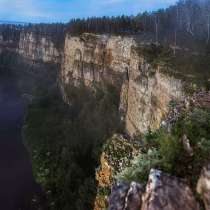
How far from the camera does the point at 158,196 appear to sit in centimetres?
612

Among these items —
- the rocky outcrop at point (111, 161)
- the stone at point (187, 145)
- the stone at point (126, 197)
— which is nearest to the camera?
the stone at point (126, 197)

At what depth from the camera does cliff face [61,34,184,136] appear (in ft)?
82.1

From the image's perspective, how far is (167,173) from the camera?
668cm

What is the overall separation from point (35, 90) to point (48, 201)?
35.8m

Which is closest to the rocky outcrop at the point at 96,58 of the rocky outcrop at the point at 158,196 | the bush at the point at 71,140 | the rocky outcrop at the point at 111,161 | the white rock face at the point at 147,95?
the bush at the point at 71,140

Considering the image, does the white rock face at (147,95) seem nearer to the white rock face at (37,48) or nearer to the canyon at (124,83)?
the canyon at (124,83)

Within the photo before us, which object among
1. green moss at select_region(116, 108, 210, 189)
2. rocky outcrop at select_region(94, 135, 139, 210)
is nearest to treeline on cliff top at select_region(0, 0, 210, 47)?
rocky outcrop at select_region(94, 135, 139, 210)

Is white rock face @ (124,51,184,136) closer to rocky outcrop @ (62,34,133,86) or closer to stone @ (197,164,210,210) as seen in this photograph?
rocky outcrop @ (62,34,133,86)

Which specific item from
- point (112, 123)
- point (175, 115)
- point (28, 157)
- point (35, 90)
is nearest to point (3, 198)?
point (28, 157)

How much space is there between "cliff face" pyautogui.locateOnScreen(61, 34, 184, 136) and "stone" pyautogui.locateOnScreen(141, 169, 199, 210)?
178 inches

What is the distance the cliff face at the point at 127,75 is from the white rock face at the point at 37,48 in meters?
12.6

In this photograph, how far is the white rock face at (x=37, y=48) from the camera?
67312 millimetres

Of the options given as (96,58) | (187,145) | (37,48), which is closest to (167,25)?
(96,58)

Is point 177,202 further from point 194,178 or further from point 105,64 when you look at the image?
point 105,64
